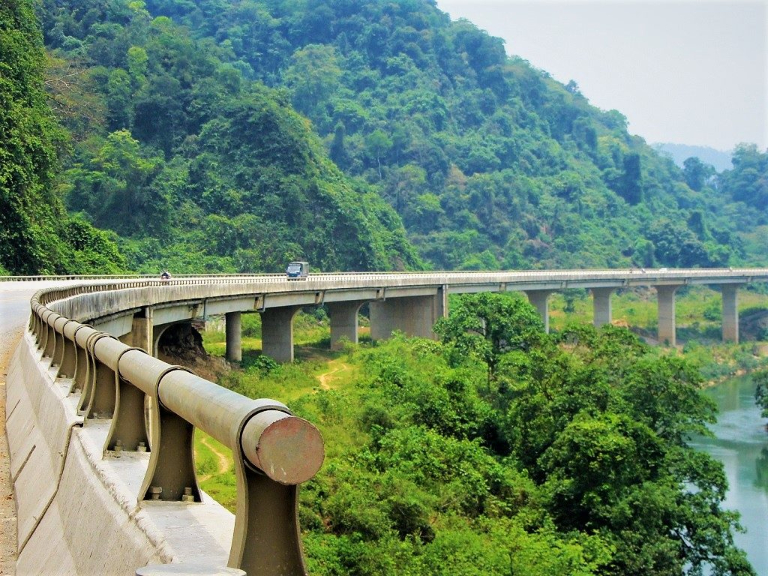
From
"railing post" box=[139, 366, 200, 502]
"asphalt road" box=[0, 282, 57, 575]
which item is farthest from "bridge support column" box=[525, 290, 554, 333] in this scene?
"railing post" box=[139, 366, 200, 502]

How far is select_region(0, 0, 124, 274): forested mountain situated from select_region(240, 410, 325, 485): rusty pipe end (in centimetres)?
3987

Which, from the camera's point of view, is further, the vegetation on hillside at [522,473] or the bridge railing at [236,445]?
the vegetation on hillside at [522,473]

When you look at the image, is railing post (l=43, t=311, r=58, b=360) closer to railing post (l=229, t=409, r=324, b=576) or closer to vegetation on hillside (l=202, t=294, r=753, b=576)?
vegetation on hillside (l=202, t=294, r=753, b=576)

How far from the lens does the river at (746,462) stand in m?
28.4

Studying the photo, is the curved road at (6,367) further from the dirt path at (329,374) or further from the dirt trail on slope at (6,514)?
the dirt path at (329,374)

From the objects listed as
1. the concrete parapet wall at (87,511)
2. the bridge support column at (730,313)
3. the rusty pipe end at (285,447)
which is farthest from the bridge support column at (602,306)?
the rusty pipe end at (285,447)

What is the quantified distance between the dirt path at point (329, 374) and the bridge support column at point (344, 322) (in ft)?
14.7

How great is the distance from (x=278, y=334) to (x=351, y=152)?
62734 mm

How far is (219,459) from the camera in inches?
907

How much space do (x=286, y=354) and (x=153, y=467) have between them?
39577mm

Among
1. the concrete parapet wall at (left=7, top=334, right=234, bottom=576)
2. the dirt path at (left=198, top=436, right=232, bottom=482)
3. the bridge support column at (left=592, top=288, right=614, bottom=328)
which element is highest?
the concrete parapet wall at (left=7, top=334, right=234, bottom=576)

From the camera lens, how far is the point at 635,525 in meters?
21.9

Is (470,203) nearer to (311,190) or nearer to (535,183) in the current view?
(535,183)

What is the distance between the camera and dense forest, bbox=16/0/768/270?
221 ft
